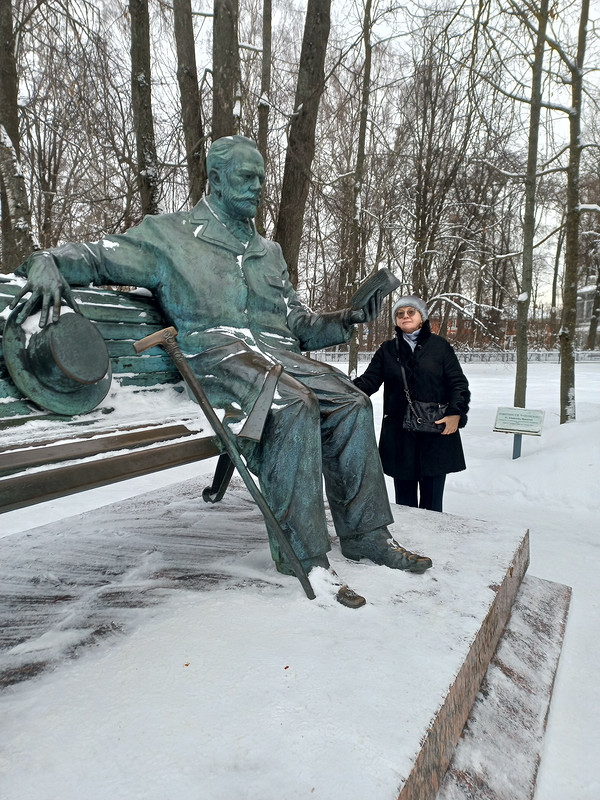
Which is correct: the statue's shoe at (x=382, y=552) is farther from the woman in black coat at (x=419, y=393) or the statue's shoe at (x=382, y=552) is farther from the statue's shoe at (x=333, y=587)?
the woman in black coat at (x=419, y=393)

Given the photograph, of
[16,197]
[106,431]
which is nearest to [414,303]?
[106,431]

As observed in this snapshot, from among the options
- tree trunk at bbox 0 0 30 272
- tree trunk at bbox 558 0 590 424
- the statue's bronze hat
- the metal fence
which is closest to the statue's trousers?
the statue's bronze hat

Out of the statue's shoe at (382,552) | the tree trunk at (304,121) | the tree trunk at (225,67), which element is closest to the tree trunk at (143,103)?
the tree trunk at (225,67)

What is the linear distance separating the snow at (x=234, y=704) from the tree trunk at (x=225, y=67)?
10.3 feet

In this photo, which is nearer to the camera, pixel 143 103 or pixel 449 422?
pixel 449 422

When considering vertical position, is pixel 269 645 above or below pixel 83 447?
below

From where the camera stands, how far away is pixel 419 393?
2986mm

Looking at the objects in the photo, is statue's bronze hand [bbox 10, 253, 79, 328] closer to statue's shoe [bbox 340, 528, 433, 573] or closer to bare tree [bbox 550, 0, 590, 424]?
statue's shoe [bbox 340, 528, 433, 573]

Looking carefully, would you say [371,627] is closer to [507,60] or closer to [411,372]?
[411,372]

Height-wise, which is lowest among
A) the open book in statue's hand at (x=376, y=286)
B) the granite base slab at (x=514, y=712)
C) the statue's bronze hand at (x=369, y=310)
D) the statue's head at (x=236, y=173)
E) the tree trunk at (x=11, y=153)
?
the granite base slab at (x=514, y=712)

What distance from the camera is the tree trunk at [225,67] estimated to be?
15.1ft

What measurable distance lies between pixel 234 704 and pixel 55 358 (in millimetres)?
1082

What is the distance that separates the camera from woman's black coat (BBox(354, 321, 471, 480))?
9.79ft

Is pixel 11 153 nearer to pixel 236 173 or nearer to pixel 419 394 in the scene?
pixel 236 173
